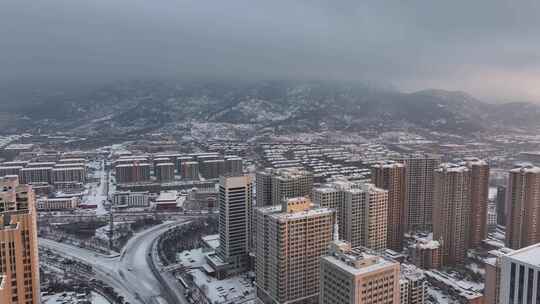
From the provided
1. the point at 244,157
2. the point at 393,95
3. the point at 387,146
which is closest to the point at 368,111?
Answer: the point at 393,95

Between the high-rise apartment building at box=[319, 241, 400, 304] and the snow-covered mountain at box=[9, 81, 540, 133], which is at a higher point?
the snow-covered mountain at box=[9, 81, 540, 133]

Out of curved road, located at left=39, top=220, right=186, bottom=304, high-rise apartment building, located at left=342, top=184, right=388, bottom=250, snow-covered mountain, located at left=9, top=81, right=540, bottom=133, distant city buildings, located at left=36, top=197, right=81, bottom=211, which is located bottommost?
curved road, located at left=39, top=220, right=186, bottom=304

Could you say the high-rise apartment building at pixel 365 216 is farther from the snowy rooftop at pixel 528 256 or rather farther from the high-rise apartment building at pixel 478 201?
the snowy rooftop at pixel 528 256

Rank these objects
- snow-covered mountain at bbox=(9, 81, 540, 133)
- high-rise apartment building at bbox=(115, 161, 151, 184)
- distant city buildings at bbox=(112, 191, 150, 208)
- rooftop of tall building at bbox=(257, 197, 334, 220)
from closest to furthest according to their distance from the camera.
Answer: rooftop of tall building at bbox=(257, 197, 334, 220) → distant city buildings at bbox=(112, 191, 150, 208) → high-rise apartment building at bbox=(115, 161, 151, 184) → snow-covered mountain at bbox=(9, 81, 540, 133)

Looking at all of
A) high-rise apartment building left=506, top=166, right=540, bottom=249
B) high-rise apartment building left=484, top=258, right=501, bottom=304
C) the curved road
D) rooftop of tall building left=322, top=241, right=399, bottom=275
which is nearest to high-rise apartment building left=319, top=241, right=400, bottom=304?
rooftop of tall building left=322, top=241, right=399, bottom=275

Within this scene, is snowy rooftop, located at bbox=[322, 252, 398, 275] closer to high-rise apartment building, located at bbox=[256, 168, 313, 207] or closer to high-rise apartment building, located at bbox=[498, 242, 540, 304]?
high-rise apartment building, located at bbox=[498, 242, 540, 304]

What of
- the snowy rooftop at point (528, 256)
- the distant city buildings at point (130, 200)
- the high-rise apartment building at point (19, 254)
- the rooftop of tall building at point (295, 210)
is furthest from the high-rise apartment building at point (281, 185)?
the distant city buildings at point (130, 200)

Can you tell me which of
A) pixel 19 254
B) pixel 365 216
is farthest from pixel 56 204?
pixel 365 216
